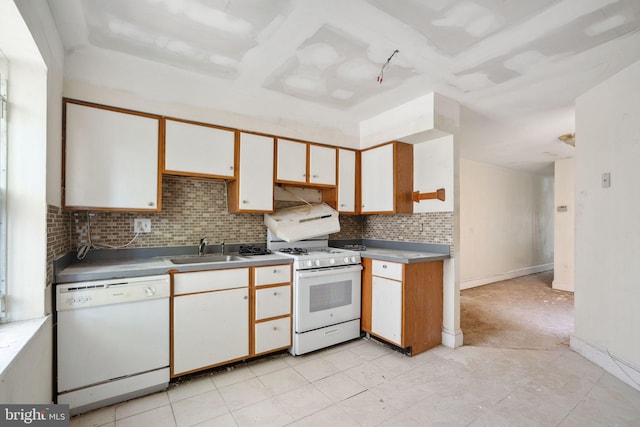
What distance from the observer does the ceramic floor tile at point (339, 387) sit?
210 cm

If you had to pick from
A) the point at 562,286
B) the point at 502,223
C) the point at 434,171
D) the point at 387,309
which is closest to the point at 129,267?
the point at 387,309

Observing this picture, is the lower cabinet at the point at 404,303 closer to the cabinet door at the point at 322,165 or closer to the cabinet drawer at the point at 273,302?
the cabinet drawer at the point at 273,302

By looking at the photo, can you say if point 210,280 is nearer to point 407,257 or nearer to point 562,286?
point 407,257

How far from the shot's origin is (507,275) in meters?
6.03

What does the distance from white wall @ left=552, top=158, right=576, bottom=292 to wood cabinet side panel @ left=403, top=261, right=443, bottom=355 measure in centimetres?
402

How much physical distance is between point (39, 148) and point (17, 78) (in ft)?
1.21

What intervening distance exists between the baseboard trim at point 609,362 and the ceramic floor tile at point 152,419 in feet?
10.8

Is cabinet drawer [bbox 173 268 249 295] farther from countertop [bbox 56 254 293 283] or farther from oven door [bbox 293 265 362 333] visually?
oven door [bbox 293 265 362 333]

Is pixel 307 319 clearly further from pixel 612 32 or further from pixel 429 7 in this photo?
pixel 612 32

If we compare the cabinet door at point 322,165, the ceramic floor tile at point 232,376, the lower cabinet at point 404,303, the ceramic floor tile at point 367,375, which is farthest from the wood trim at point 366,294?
the ceramic floor tile at point 232,376

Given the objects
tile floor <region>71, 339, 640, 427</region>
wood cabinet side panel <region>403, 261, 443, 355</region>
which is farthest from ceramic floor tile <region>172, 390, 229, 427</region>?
wood cabinet side panel <region>403, 261, 443, 355</region>

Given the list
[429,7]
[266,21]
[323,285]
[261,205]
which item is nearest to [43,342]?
[261,205]

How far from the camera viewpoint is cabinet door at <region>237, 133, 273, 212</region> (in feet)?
9.00

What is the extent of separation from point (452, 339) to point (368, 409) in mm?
1351
